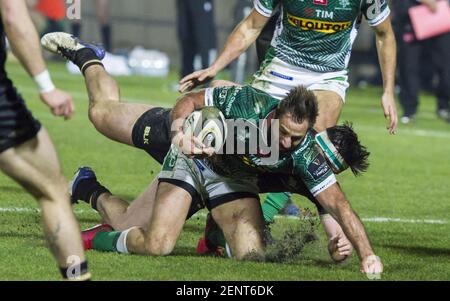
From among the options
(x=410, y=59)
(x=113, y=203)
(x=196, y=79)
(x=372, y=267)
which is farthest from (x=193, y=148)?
(x=410, y=59)

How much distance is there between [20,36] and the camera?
6.08 meters

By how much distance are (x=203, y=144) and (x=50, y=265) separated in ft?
3.88

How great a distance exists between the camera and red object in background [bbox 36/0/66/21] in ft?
81.0

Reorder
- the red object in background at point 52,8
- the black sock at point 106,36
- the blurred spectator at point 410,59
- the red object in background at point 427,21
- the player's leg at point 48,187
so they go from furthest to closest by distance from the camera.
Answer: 1. the black sock at point 106,36
2. the red object in background at point 52,8
3. the blurred spectator at point 410,59
4. the red object in background at point 427,21
5. the player's leg at point 48,187

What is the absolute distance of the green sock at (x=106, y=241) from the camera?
839cm

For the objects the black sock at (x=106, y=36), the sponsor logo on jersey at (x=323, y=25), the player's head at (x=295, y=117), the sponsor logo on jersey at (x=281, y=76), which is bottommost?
the black sock at (x=106, y=36)

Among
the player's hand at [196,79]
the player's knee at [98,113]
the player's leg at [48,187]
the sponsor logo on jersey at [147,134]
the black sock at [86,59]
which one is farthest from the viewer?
the black sock at [86,59]

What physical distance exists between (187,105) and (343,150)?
109cm

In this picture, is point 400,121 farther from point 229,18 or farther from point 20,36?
point 20,36

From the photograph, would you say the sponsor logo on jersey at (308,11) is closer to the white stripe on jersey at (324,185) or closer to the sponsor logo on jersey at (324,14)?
the sponsor logo on jersey at (324,14)

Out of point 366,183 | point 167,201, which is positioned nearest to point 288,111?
point 167,201

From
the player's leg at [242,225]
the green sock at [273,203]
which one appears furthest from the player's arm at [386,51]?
the player's leg at [242,225]

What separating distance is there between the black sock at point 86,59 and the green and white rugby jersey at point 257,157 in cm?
180

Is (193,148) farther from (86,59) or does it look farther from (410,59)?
(410,59)
